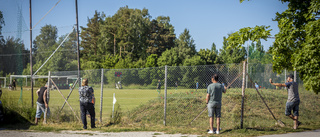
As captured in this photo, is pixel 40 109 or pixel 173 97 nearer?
pixel 40 109

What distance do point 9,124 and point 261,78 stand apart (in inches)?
651

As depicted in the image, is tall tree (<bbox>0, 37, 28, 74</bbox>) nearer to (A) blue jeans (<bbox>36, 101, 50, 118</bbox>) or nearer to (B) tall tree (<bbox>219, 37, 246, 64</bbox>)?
(A) blue jeans (<bbox>36, 101, 50, 118</bbox>)

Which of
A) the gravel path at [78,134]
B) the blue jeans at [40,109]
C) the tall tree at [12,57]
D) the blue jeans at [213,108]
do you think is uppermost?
the tall tree at [12,57]

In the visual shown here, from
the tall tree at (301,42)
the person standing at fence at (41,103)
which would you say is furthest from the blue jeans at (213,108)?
the person standing at fence at (41,103)

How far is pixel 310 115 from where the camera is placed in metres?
11.8

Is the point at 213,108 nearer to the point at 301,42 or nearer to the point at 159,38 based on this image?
the point at 301,42

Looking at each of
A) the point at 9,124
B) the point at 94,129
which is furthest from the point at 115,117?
the point at 9,124

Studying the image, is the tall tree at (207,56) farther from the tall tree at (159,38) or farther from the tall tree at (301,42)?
the tall tree at (301,42)

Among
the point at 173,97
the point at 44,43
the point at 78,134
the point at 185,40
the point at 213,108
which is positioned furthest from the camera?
the point at 185,40

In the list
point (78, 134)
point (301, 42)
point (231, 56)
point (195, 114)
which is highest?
point (231, 56)

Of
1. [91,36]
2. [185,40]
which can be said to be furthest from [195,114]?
[91,36]

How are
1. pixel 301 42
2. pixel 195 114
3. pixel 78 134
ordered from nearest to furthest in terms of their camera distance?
pixel 301 42, pixel 78 134, pixel 195 114

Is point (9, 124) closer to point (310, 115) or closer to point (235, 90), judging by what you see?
point (235, 90)

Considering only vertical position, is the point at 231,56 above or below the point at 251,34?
above
